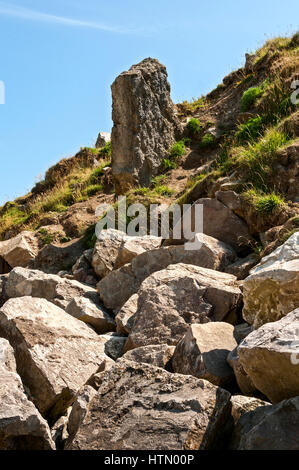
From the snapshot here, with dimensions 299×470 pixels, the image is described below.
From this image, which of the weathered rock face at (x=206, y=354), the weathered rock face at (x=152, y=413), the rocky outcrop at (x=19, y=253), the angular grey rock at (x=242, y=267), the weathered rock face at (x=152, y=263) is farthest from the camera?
the rocky outcrop at (x=19, y=253)

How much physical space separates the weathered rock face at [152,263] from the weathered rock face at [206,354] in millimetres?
2485

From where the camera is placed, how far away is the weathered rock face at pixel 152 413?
12.6ft

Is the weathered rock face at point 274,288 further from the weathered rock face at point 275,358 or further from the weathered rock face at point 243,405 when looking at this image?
the weathered rock face at point 243,405

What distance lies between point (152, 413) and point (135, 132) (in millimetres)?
11150

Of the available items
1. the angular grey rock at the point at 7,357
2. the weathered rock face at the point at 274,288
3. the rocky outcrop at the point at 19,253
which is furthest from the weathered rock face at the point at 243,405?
the rocky outcrop at the point at 19,253

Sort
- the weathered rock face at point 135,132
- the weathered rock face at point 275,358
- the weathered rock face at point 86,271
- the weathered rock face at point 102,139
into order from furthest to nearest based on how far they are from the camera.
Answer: the weathered rock face at point 102,139 → the weathered rock face at point 135,132 → the weathered rock face at point 86,271 → the weathered rock face at point 275,358

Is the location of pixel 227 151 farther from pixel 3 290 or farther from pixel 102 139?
pixel 102 139

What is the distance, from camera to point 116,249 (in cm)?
1047

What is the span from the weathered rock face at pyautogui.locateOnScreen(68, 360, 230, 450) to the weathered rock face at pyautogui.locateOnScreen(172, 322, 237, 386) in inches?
33.3

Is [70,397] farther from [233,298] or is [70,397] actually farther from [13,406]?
[233,298]

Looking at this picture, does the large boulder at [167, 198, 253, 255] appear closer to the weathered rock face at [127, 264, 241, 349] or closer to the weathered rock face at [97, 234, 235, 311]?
the weathered rock face at [97, 234, 235, 311]

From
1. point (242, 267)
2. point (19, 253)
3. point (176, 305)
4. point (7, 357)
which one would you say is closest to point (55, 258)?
point (19, 253)

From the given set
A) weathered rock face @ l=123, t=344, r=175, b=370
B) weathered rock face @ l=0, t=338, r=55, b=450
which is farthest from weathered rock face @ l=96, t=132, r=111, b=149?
weathered rock face @ l=0, t=338, r=55, b=450
